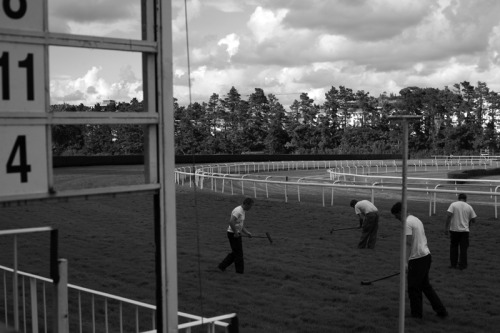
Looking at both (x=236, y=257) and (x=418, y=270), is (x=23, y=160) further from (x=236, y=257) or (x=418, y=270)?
(x=236, y=257)

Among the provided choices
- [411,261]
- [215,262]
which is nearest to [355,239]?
[215,262]

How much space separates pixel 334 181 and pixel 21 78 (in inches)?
755

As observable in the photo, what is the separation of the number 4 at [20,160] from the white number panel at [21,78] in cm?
14

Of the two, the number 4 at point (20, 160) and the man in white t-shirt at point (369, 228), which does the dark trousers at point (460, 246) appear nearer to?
the man in white t-shirt at point (369, 228)

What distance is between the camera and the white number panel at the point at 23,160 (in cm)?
288

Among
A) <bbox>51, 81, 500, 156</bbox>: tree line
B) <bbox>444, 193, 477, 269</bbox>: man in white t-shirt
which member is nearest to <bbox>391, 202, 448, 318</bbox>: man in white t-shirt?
<bbox>444, 193, 477, 269</bbox>: man in white t-shirt

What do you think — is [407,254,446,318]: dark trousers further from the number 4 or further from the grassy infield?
the number 4

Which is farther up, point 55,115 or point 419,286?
point 55,115

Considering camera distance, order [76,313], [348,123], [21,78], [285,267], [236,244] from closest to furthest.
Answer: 1. [21,78]
2. [76,313]
3. [236,244]
4. [285,267]
5. [348,123]

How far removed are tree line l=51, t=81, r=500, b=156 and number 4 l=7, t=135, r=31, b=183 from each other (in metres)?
67.9

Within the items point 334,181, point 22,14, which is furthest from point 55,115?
point 334,181

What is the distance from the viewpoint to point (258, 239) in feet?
45.1

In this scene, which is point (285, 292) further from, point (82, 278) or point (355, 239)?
point (355, 239)

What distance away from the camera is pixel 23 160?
2941 mm
